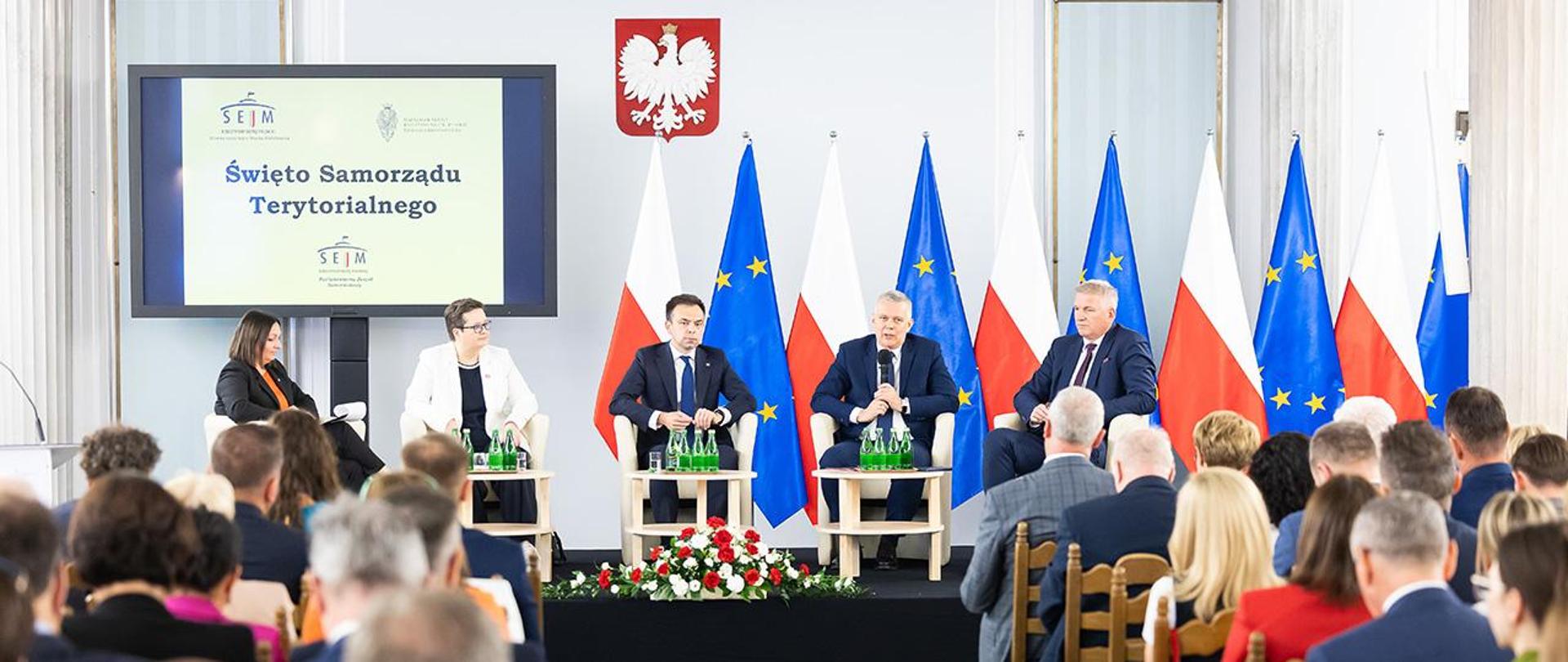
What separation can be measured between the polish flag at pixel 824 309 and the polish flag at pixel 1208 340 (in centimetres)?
150

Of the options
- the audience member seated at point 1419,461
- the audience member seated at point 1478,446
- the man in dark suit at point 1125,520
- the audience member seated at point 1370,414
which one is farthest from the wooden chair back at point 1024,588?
the audience member seated at point 1370,414

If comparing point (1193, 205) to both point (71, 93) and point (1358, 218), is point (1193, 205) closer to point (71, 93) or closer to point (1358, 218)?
point (1358, 218)

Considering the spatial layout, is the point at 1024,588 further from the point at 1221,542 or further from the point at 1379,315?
the point at 1379,315

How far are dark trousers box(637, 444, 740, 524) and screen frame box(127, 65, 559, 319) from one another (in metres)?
1.35

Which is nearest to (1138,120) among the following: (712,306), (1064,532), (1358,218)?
(1358,218)

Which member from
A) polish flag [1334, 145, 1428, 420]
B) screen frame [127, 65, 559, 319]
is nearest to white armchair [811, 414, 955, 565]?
screen frame [127, 65, 559, 319]

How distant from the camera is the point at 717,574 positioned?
6.48m

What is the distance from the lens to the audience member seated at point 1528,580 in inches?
96.7

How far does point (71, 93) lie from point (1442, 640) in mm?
7675

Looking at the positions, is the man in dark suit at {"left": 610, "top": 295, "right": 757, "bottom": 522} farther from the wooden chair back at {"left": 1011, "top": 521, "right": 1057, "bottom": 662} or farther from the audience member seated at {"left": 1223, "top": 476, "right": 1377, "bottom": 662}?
the audience member seated at {"left": 1223, "top": 476, "right": 1377, "bottom": 662}

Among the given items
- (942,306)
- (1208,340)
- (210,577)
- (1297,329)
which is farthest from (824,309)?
(210,577)

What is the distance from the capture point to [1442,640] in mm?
2877

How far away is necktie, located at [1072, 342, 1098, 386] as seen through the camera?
25.2 feet

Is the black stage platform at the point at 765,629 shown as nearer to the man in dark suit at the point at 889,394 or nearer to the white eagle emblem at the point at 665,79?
the man in dark suit at the point at 889,394
